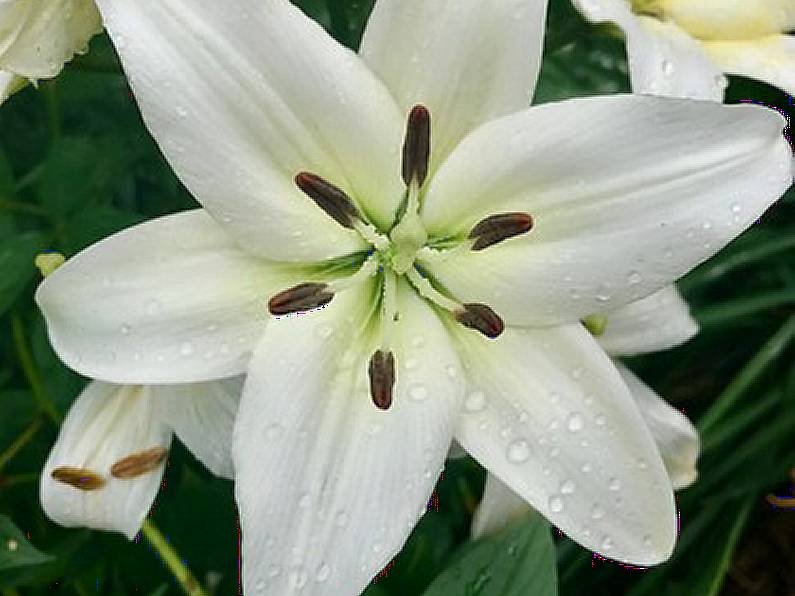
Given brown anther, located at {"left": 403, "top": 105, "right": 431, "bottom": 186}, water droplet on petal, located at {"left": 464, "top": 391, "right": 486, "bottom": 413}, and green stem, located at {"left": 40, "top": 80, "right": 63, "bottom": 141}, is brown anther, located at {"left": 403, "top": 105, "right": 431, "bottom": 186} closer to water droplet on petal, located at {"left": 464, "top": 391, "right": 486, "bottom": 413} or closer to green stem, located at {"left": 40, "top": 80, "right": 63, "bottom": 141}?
water droplet on petal, located at {"left": 464, "top": 391, "right": 486, "bottom": 413}

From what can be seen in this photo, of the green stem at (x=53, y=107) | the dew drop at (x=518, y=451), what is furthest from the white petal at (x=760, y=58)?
the green stem at (x=53, y=107)

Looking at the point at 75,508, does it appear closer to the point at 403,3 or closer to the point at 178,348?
the point at 178,348

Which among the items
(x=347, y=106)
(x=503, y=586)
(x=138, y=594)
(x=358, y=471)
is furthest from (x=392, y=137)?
(x=138, y=594)

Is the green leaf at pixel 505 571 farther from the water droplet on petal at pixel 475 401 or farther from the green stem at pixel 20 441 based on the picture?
the green stem at pixel 20 441

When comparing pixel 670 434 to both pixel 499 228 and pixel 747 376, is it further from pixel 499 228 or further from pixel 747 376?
pixel 747 376

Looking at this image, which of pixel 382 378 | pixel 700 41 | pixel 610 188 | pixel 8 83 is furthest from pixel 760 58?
pixel 8 83
